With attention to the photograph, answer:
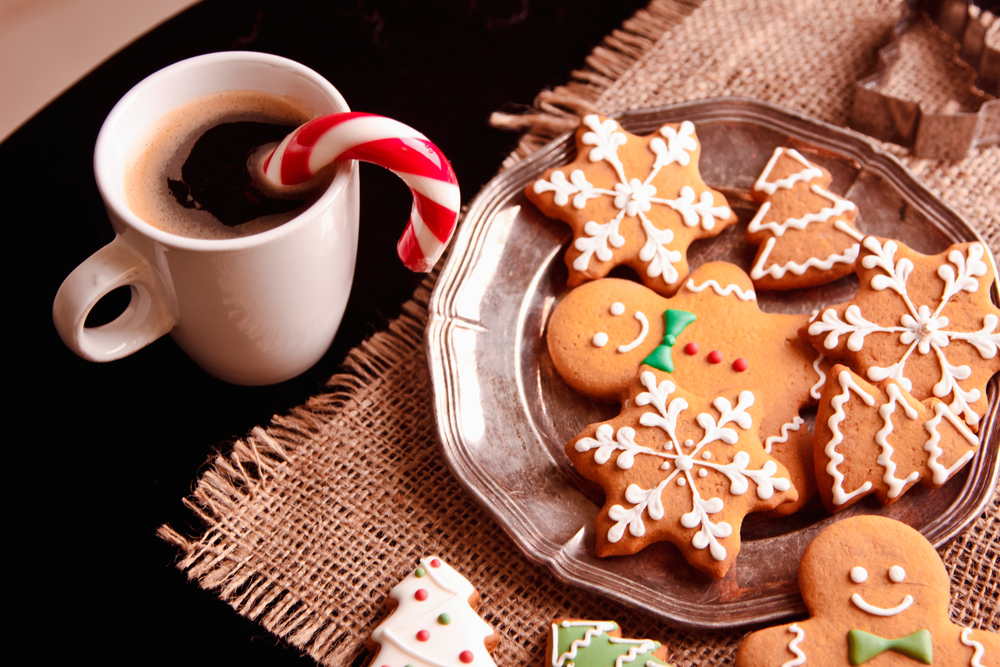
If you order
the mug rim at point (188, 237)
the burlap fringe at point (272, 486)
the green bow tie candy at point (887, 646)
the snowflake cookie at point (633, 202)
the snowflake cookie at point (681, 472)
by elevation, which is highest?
the mug rim at point (188, 237)

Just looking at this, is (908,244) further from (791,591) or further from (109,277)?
(109,277)

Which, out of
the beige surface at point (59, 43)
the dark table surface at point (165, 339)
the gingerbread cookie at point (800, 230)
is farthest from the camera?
the beige surface at point (59, 43)

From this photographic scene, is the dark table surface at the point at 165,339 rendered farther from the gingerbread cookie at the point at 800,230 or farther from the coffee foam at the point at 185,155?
the gingerbread cookie at the point at 800,230

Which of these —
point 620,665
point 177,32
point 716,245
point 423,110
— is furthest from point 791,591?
point 177,32

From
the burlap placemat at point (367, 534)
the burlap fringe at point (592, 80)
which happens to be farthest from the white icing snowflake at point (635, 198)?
the burlap placemat at point (367, 534)

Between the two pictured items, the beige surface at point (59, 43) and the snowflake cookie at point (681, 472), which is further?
the beige surface at point (59, 43)

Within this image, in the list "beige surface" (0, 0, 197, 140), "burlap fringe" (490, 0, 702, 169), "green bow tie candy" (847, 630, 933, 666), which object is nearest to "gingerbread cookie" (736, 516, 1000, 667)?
"green bow tie candy" (847, 630, 933, 666)

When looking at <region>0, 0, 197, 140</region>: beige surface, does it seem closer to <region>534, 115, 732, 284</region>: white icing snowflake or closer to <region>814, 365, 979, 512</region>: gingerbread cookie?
<region>534, 115, 732, 284</region>: white icing snowflake
